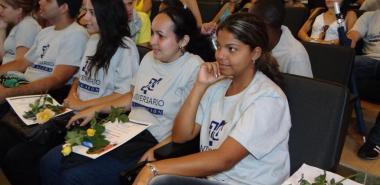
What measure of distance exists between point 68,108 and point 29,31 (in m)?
0.90

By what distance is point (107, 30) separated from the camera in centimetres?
193

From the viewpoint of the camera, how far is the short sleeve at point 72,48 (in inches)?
83.7

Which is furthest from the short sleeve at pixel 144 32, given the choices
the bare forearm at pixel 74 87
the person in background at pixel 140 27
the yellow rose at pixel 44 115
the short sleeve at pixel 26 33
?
the yellow rose at pixel 44 115

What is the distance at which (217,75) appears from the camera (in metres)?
1.39

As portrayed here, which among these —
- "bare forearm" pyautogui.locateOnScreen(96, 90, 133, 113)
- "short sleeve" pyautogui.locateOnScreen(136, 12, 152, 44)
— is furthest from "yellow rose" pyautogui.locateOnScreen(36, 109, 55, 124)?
"short sleeve" pyautogui.locateOnScreen(136, 12, 152, 44)

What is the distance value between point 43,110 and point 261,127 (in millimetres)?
1113

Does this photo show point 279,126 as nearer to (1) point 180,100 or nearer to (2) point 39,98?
(1) point 180,100

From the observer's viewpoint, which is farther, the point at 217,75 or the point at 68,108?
the point at 68,108

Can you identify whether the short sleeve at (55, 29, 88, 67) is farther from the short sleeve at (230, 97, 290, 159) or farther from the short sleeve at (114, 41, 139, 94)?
the short sleeve at (230, 97, 290, 159)

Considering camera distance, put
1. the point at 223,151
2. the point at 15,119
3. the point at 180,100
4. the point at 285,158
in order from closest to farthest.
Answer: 1. the point at 223,151
2. the point at 285,158
3. the point at 180,100
4. the point at 15,119

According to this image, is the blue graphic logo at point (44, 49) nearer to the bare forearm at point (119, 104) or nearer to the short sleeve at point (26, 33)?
the short sleeve at point (26, 33)

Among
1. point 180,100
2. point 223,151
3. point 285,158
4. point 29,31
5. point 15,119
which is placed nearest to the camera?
point 223,151

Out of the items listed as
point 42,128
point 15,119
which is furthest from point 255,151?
point 15,119

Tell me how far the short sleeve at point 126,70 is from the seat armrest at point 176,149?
0.52 meters
